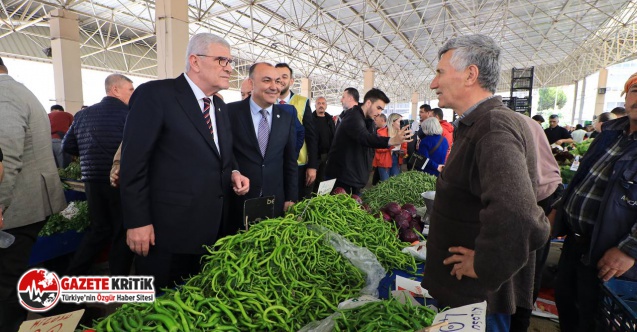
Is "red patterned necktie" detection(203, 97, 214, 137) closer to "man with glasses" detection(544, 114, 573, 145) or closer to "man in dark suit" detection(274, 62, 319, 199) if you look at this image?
"man in dark suit" detection(274, 62, 319, 199)

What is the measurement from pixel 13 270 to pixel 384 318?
87.7 inches

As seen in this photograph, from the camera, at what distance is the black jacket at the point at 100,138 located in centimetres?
312

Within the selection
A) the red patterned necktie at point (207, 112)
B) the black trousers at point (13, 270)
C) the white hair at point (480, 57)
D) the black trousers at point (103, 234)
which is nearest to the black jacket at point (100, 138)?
the black trousers at point (103, 234)

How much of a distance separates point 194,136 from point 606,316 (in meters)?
2.13

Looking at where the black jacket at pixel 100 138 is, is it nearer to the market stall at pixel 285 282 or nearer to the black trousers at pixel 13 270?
the black trousers at pixel 13 270

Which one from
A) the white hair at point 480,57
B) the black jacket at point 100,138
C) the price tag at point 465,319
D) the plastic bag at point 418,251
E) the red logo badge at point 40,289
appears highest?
the white hair at point 480,57

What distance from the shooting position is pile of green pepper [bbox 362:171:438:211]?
3.16 m

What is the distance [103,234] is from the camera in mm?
3180

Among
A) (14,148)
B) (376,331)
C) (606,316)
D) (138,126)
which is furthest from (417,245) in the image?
(14,148)

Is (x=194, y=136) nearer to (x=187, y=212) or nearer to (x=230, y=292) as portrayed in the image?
(x=187, y=212)

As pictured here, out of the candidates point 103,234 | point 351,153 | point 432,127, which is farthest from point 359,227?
point 432,127

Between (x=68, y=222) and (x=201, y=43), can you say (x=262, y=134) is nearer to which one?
(x=201, y=43)
